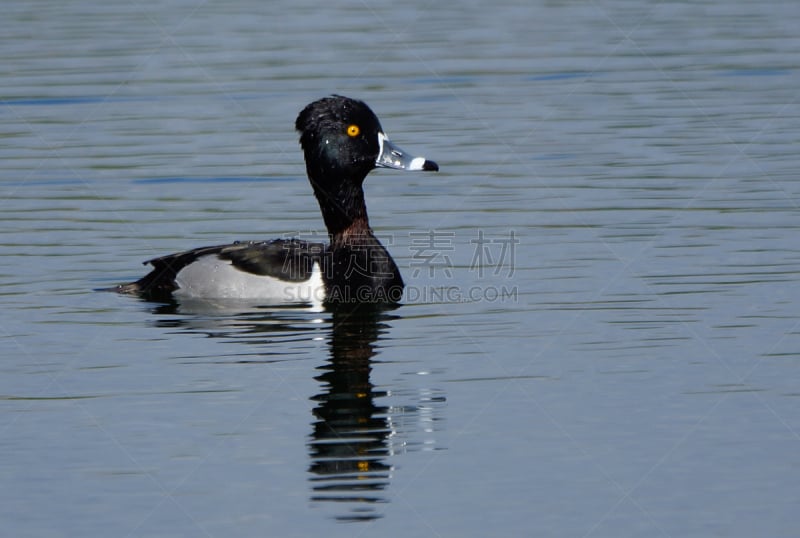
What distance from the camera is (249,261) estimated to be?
411 inches

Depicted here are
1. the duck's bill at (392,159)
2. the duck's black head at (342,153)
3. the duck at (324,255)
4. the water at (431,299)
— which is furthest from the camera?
the duck's bill at (392,159)

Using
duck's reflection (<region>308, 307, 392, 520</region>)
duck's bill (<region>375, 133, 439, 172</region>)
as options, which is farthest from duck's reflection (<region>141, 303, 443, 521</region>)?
duck's bill (<region>375, 133, 439, 172</region>)

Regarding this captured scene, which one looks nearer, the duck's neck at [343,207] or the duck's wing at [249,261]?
the duck's wing at [249,261]

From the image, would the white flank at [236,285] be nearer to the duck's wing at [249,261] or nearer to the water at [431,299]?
the duck's wing at [249,261]

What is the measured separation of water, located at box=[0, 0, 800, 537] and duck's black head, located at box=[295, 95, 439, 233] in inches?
31.1

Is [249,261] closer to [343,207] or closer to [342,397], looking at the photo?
[343,207]

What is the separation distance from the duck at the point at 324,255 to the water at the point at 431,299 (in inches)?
14.6

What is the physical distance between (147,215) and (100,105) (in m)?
5.16

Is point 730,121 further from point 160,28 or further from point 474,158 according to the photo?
point 160,28

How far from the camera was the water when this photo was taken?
6391mm

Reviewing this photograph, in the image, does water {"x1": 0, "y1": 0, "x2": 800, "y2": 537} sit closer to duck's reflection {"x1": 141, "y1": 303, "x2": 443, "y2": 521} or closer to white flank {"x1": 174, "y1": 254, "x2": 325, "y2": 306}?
duck's reflection {"x1": 141, "y1": 303, "x2": 443, "y2": 521}

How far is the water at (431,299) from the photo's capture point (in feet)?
21.0

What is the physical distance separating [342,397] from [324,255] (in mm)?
2896

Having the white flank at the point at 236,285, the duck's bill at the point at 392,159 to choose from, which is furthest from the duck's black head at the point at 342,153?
the white flank at the point at 236,285
